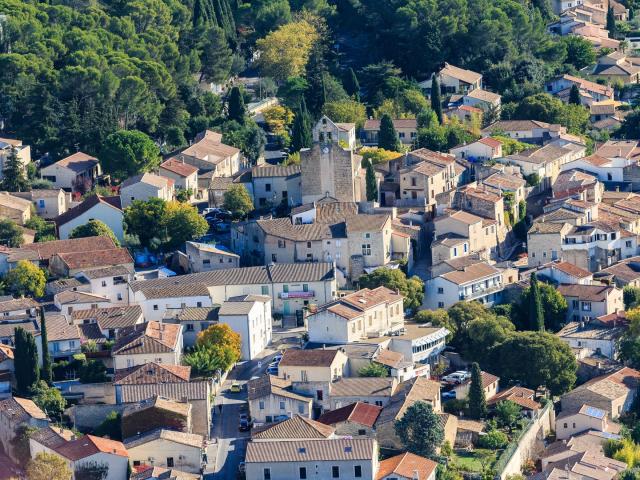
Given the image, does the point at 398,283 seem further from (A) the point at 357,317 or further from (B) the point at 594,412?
(B) the point at 594,412

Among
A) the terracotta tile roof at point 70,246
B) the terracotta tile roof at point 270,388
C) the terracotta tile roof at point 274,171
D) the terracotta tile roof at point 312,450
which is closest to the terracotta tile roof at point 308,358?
the terracotta tile roof at point 270,388

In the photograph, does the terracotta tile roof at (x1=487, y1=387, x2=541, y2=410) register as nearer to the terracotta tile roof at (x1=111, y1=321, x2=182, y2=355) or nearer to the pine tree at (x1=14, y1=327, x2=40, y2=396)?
the terracotta tile roof at (x1=111, y1=321, x2=182, y2=355)

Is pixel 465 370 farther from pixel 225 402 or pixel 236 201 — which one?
pixel 236 201

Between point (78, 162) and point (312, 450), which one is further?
point (78, 162)

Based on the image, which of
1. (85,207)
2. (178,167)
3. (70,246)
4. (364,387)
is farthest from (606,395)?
(178,167)

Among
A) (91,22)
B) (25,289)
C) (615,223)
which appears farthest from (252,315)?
(91,22)

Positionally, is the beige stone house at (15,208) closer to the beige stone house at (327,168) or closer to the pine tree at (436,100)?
the beige stone house at (327,168)

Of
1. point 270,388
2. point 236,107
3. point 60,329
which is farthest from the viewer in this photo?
point 236,107
